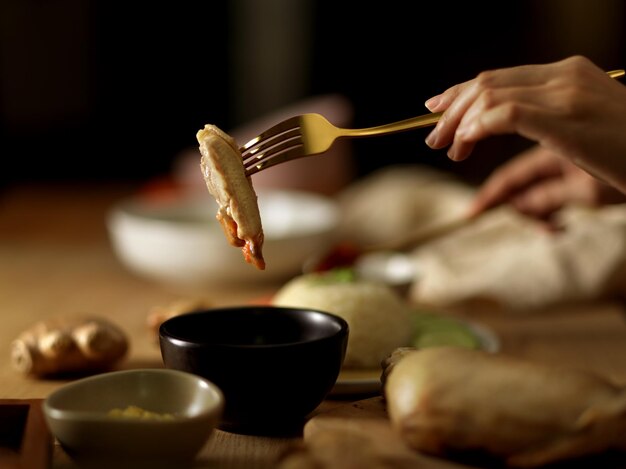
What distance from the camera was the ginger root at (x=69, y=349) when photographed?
1379 millimetres

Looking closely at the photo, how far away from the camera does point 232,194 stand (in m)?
1.05

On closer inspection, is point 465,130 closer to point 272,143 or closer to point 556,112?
point 556,112

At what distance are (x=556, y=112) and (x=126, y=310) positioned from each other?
1.15 metres

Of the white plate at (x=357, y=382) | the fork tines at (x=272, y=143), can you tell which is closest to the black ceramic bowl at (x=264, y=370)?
the white plate at (x=357, y=382)

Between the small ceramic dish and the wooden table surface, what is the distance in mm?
67

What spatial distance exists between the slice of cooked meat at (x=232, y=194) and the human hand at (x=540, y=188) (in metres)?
0.91

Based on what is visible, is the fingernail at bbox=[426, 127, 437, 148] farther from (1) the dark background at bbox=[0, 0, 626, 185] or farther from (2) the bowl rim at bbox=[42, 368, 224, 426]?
(1) the dark background at bbox=[0, 0, 626, 185]

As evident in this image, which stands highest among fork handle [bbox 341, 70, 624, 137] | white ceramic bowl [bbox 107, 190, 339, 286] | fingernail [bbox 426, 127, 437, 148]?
fork handle [bbox 341, 70, 624, 137]

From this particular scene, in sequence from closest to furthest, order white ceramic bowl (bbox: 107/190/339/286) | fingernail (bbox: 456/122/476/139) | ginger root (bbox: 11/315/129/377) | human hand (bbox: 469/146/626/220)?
fingernail (bbox: 456/122/476/139), ginger root (bbox: 11/315/129/377), human hand (bbox: 469/146/626/220), white ceramic bowl (bbox: 107/190/339/286)

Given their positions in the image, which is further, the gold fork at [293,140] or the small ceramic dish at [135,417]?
the gold fork at [293,140]

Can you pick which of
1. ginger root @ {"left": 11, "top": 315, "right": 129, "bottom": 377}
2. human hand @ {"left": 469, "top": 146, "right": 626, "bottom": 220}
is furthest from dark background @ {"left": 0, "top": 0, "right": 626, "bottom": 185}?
ginger root @ {"left": 11, "top": 315, "right": 129, "bottom": 377}

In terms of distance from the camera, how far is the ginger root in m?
1.38

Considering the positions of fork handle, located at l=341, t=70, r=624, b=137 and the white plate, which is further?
the white plate

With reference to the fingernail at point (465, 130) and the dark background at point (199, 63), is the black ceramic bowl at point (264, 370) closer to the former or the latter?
the fingernail at point (465, 130)
